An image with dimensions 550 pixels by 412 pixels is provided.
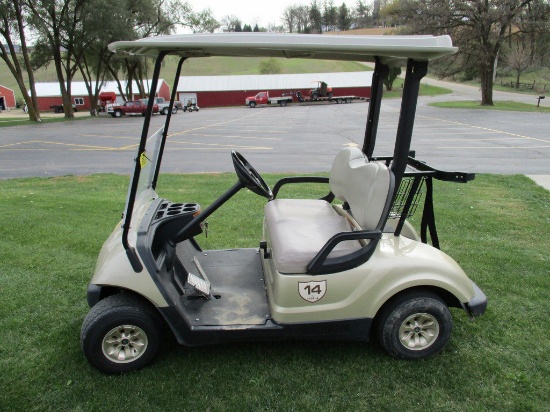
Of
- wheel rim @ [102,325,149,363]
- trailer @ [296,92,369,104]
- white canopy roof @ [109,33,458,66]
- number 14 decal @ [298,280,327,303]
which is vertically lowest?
trailer @ [296,92,369,104]

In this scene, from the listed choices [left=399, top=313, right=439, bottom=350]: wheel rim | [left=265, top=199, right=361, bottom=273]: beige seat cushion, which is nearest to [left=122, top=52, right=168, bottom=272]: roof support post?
[left=265, top=199, right=361, bottom=273]: beige seat cushion

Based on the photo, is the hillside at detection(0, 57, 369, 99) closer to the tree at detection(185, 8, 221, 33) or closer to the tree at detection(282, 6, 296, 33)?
the tree at detection(282, 6, 296, 33)

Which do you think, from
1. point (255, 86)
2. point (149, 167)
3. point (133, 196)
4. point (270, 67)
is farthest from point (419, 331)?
point (270, 67)

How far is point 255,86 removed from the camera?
153ft

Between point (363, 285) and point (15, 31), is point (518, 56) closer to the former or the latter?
point (15, 31)

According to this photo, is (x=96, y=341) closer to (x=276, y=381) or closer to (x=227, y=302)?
(x=227, y=302)

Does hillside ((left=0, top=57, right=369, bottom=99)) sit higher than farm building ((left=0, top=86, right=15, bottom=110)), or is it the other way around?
hillside ((left=0, top=57, right=369, bottom=99))

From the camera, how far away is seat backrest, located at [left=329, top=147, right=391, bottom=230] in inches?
106

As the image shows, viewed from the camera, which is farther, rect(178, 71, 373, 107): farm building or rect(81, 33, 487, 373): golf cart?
rect(178, 71, 373, 107): farm building

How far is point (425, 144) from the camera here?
1295 cm

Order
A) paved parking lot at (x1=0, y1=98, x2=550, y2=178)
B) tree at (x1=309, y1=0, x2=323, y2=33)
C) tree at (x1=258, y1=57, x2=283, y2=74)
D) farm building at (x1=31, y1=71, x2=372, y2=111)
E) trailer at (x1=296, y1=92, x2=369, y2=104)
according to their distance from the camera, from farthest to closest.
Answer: tree at (x1=309, y1=0, x2=323, y2=33)
tree at (x1=258, y1=57, x2=283, y2=74)
farm building at (x1=31, y1=71, x2=372, y2=111)
trailer at (x1=296, y1=92, x2=369, y2=104)
paved parking lot at (x1=0, y1=98, x2=550, y2=178)

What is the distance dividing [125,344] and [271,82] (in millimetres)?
46423

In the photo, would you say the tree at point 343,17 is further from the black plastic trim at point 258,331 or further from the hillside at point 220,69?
the black plastic trim at point 258,331

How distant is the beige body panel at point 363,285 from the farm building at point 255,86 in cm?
4217
